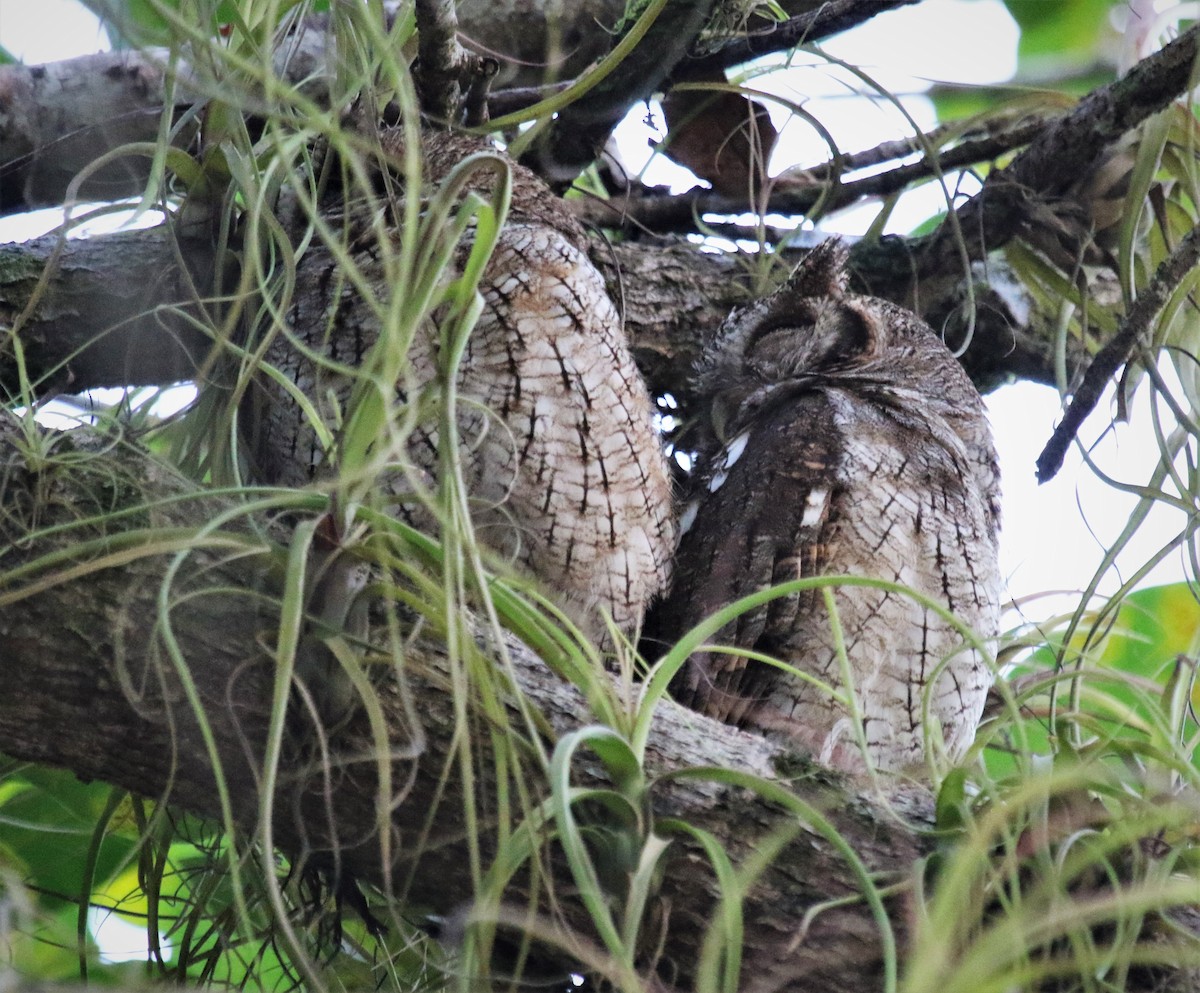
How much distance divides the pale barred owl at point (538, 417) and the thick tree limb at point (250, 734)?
0.52m

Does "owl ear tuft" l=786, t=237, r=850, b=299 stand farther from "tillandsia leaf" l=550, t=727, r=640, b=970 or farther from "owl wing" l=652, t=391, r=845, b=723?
"tillandsia leaf" l=550, t=727, r=640, b=970

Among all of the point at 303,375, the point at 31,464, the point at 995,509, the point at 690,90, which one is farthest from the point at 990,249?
the point at 31,464

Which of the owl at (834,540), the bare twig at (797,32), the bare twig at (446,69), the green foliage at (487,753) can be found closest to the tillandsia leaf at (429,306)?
the green foliage at (487,753)

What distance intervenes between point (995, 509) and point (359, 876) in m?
1.58

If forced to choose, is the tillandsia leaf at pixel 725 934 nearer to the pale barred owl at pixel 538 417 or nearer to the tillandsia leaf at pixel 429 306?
the tillandsia leaf at pixel 429 306

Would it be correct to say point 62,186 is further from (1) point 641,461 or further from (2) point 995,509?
(2) point 995,509

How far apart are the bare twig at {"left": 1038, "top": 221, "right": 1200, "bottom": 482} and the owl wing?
395 millimetres

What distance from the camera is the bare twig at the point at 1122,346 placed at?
1.71m

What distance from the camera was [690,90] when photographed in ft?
7.59

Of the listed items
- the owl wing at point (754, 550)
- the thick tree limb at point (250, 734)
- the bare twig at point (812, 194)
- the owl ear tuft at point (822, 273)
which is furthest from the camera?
the bare twig at point (812, 194)

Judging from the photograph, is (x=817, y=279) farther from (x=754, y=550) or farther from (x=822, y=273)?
(x=754, y=550)

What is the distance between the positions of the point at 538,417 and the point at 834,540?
61cm

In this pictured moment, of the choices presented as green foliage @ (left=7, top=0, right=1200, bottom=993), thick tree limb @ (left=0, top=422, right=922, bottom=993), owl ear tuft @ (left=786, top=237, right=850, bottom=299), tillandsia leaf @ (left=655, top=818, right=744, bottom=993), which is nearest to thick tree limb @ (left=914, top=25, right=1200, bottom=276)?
owl ear tuft @ (left=786, top=237, right=850, bottom=299)

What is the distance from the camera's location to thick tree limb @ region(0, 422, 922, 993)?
117 centimetres
